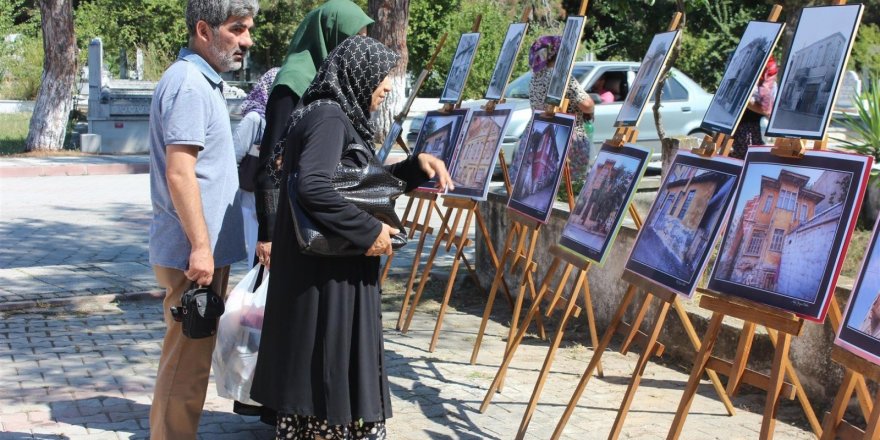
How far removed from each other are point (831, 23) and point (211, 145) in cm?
230

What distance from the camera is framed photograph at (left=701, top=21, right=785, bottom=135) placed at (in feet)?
14.0

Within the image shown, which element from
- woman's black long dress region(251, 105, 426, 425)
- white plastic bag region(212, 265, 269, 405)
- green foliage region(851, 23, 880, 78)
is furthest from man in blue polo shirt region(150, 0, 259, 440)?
green foliage region(851, 23, 880, 78)

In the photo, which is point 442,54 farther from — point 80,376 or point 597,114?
point 80,376

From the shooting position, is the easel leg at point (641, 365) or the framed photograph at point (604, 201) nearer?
the easel leg at point (641, 365)

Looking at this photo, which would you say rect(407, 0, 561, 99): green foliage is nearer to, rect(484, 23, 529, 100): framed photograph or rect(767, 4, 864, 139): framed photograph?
rect(484, 23, 529, 100): framed photograph

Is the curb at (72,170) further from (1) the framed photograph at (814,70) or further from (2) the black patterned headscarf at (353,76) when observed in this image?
(1) the framed photograph at (814,70)

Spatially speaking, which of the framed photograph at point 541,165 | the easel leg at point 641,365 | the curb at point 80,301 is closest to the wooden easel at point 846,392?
the easel leg at point 641,365

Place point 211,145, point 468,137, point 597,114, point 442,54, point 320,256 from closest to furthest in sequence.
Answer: point 320,256 → point 211,145 → point 468,137 → point 597,114 → point 442,54

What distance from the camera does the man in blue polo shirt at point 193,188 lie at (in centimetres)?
371

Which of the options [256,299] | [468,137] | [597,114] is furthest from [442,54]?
[256,299]

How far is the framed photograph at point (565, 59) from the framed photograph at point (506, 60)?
769 mm

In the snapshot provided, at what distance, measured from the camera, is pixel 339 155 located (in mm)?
3568

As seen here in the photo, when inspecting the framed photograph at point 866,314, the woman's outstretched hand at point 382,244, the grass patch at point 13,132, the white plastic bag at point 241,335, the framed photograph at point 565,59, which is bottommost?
the grass patch at point 13,132

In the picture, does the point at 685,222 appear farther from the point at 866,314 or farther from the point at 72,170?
the point at 72,170
